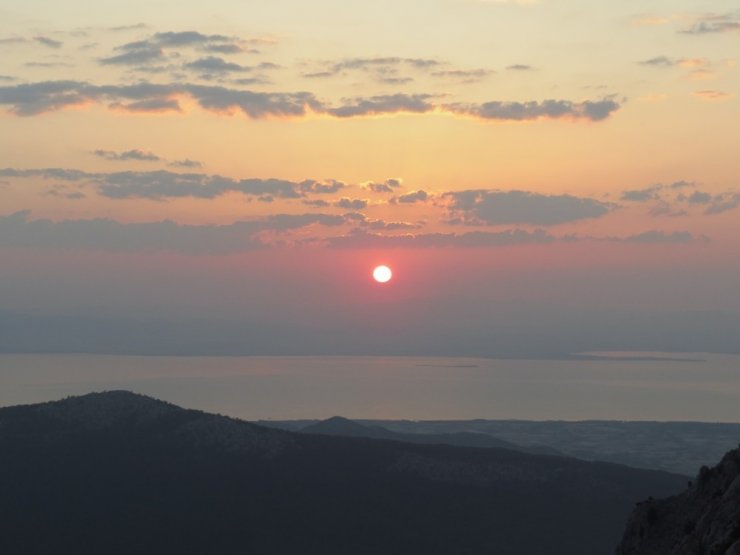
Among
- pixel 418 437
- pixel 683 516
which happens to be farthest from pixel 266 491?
pixel 418 437

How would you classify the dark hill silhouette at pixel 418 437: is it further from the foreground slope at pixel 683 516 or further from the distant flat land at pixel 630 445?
the foreground slope at pixel 683 516

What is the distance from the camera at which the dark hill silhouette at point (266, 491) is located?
251ft

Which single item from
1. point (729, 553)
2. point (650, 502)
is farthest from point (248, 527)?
point (729, 553)

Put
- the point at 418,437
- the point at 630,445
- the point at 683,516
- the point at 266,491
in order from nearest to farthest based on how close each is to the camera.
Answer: the point at 683,516, the point at 266,491, the point at 418,437, the point at 630,445

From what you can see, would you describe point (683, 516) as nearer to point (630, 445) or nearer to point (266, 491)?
point (266, 491)

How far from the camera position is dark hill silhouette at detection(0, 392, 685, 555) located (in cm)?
7644

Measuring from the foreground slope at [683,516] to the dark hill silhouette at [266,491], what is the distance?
3149cm

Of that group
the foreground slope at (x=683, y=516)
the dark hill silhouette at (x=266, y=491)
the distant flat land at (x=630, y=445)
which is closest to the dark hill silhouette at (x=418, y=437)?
the distant flat land at (x=630, y=445)

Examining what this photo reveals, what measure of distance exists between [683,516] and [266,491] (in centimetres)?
5061

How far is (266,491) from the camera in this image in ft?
286

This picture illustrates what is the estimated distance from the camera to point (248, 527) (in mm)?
79688

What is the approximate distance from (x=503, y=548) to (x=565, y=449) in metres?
99.6

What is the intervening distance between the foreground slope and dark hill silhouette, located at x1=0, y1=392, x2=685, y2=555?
103ft

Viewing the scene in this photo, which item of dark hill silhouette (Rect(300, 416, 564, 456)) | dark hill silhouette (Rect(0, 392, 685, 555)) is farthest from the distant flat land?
dark hill silhouette (Rect(0, 392, 685, 555))
